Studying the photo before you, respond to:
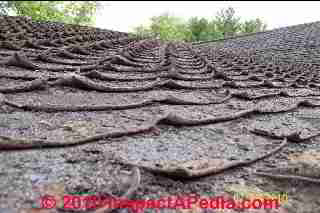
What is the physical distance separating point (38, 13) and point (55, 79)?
96.9 feet

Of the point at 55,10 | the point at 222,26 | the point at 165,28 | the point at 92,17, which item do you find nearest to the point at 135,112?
the point at 55,10

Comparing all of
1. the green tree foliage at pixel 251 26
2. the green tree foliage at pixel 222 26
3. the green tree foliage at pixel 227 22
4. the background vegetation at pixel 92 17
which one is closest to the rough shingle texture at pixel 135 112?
the background vegetation at pixel 92 17

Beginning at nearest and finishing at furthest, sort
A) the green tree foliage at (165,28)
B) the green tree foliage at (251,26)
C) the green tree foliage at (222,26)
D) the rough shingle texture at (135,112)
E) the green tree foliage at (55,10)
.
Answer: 1. the rough shingle texture at (135,112)
2. the green tree foliage at (55,10)
3. the green tree foliage at (222,26)
4. the green tree foliage at (251,26)
5. the green tree foliage at (165,28)

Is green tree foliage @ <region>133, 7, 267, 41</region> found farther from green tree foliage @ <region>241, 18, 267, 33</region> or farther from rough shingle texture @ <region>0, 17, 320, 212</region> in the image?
rough shingle texture @ <region>0, 17, 320, 212</region>

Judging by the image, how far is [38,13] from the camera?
95.3ft

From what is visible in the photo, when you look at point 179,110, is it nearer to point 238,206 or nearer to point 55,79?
point 55,79

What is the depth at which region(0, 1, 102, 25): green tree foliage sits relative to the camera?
28.9m

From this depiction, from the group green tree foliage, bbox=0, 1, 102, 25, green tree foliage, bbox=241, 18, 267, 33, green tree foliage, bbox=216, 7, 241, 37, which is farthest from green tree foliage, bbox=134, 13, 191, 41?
green tree foliage, bbox=0, 1, 102, 25

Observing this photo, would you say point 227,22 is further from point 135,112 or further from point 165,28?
point 135,112

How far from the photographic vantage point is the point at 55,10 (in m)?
30.7

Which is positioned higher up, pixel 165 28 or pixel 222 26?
pixel 222 26

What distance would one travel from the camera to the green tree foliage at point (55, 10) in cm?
2894

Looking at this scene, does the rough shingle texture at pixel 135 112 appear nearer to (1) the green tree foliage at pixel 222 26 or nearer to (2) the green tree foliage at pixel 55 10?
(2) the green tree foliage at pixel 55 10

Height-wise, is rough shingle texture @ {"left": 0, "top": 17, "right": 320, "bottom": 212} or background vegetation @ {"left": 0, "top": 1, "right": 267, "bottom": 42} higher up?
background vegetation @ {"left": 0, "top": 1, "right": 267, "bottom": 42}
